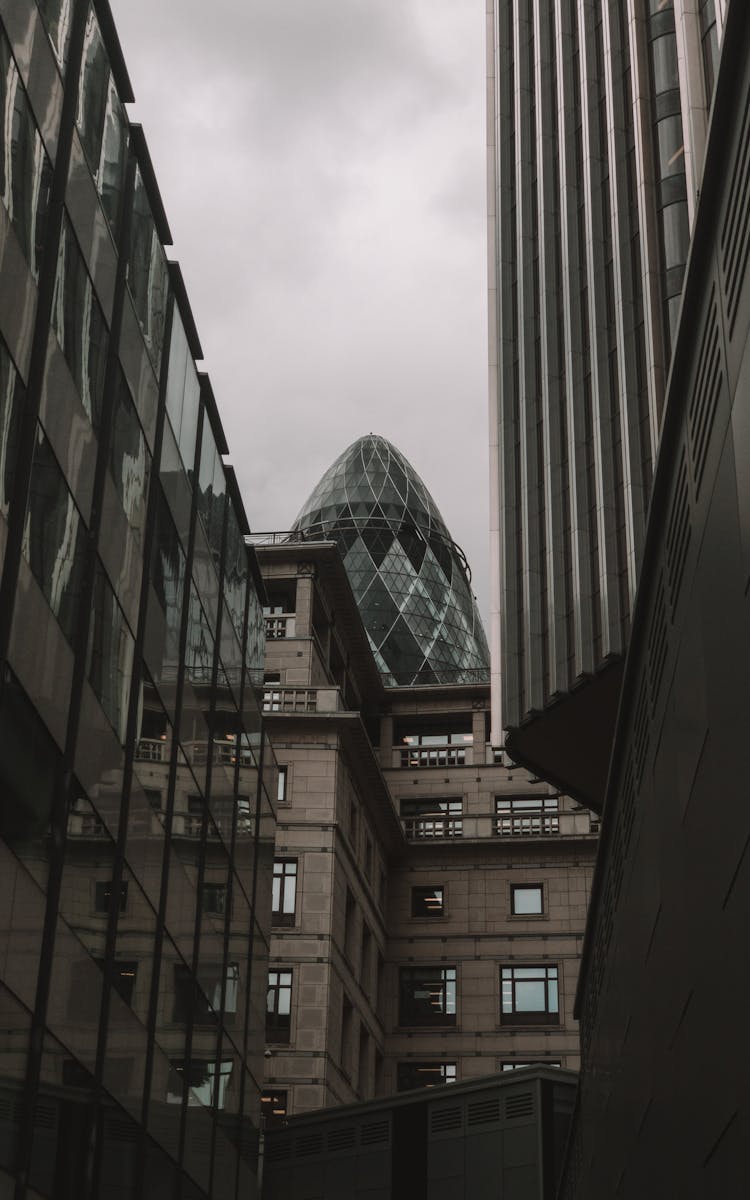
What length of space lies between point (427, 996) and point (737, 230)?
55.8 metres

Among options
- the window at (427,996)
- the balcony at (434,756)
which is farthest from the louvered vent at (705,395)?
the balcony at (434,756)

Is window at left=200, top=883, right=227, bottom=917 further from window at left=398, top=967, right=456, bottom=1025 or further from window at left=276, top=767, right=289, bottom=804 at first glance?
window at left=398, top=967, right=456, bottom=1025

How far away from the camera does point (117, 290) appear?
20.1 metres

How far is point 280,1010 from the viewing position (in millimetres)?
48875

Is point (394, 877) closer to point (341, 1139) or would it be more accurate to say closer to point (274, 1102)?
point (274, 1102)

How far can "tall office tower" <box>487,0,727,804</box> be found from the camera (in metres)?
35.8

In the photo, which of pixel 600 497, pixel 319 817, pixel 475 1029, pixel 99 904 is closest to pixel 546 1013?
pixel 475 1029

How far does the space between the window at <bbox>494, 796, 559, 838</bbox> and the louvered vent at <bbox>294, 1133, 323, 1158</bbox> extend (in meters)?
22.4

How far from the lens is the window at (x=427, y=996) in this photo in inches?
2379

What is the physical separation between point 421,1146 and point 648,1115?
30.6m

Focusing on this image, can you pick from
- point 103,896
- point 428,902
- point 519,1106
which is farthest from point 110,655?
point 428,902

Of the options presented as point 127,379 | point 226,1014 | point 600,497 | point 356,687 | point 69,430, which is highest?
point 356,687

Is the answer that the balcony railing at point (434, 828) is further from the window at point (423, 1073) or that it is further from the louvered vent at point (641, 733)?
the louvered vent at point (641, 733)

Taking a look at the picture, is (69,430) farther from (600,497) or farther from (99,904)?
(600,497)
